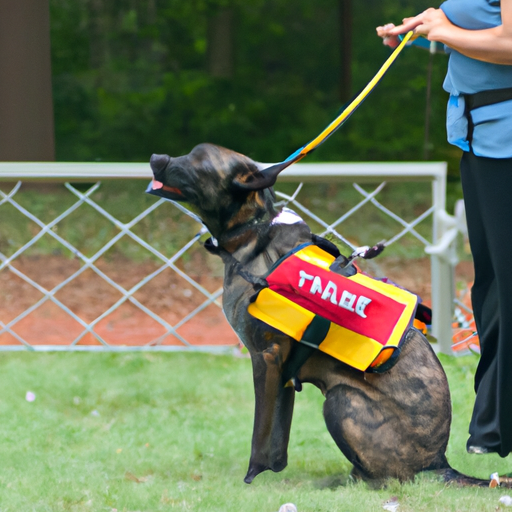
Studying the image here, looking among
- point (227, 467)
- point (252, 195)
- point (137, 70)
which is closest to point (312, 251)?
point (252, 195)

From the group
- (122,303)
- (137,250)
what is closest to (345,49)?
(137,250)

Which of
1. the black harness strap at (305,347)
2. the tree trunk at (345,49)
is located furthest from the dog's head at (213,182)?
the tree trunk at (345,49)

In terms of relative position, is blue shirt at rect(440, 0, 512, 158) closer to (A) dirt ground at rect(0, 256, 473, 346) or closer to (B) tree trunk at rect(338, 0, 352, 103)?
(A) dirt ground at rect(0, 256, 473, 346)

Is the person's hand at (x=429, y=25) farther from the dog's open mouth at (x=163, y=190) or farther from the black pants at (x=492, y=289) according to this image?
the dog's open mouth at (x=163, y=190)

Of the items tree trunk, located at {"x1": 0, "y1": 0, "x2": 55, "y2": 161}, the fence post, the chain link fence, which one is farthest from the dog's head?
tree trunk, located at {"x1": 0, "y1": 0, "x2": 55, "y2": 161}

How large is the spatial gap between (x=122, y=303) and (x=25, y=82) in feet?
9.27

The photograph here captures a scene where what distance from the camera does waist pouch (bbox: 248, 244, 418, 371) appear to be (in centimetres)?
206

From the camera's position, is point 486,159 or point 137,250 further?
point 137,250

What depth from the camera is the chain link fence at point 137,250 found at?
3871 millimetres

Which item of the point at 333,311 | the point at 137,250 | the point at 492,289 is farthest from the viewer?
the point at 137,250

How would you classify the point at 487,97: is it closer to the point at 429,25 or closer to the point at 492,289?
the point at 429,25

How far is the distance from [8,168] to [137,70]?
6087 mm

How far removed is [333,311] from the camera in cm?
208

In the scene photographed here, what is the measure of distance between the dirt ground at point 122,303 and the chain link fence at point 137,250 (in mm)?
13
